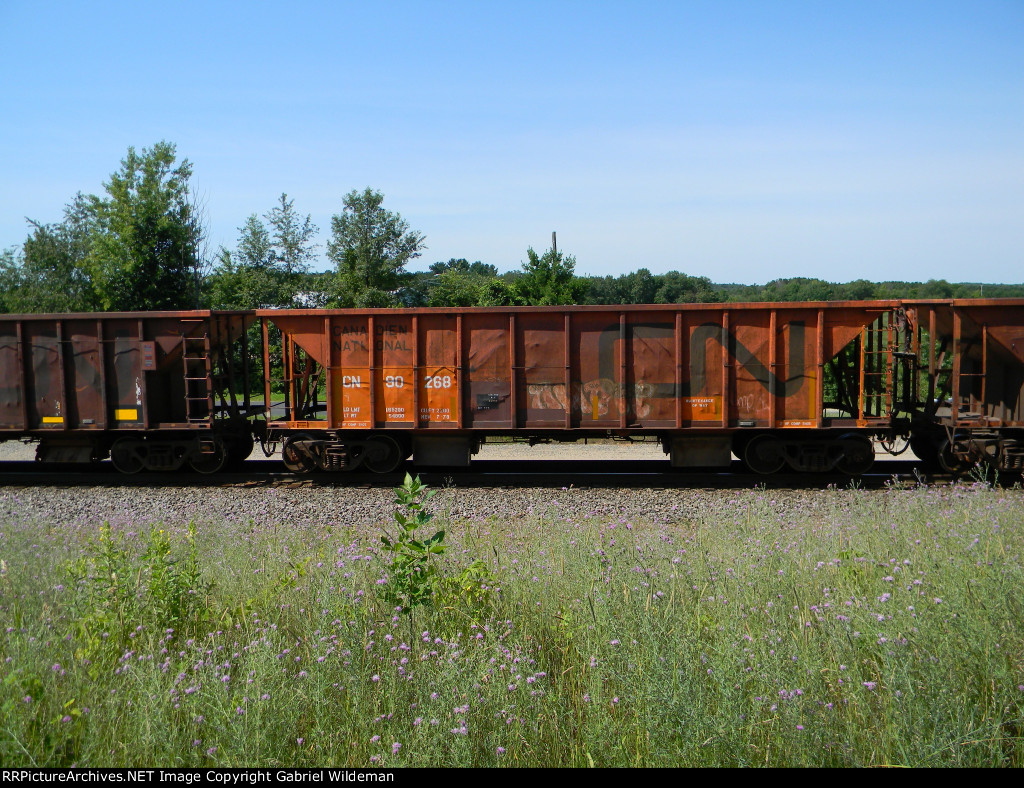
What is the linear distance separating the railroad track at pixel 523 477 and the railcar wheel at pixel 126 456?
0.51 feet

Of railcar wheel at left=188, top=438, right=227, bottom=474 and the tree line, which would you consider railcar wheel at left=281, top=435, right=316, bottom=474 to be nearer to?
railcar wheel at left=188, top=438, right=227, bottom=474

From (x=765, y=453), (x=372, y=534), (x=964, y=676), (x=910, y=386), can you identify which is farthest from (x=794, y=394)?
(x=964, y=676)

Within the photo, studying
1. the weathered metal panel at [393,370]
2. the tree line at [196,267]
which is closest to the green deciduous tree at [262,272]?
the tree line at [196,267]

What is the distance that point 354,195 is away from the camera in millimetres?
53219

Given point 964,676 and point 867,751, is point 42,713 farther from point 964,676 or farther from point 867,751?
point 964,676

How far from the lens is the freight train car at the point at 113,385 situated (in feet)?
43.0

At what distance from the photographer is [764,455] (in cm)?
1265

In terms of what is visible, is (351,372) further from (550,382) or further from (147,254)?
(147,254)

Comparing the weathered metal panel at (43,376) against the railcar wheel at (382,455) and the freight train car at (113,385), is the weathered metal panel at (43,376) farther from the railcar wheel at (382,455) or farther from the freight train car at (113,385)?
the railcar wheel at (382,455)

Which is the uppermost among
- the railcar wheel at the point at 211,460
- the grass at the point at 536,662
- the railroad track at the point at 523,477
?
the grass at the point at 536,662

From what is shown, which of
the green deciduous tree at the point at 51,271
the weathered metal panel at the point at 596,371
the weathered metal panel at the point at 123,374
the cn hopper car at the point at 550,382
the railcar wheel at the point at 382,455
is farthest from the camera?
the green deciduous tree at the point at 51,271

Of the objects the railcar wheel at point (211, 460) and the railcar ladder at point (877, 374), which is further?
the railcar wheel at point (211, 460)

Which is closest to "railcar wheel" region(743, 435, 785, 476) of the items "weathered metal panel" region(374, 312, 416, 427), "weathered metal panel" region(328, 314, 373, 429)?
"weathered metal panel" region(374, 312, 416, 427)

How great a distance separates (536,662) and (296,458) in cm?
966
